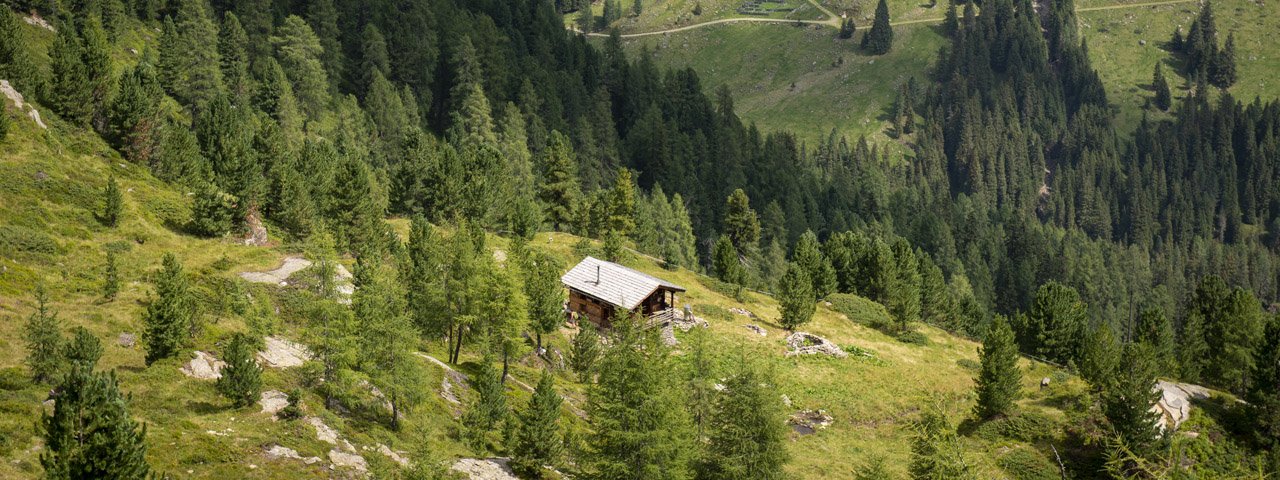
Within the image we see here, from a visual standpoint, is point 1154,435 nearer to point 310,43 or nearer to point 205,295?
point 205,295

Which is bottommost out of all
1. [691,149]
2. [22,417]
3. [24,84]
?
[691,149]

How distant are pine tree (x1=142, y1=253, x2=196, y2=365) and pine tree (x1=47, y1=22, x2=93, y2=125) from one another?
4567 cm

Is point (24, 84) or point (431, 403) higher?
point (24, 84)

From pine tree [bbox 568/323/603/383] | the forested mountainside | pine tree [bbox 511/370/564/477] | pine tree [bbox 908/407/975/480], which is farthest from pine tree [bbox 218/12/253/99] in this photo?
pine tree [bbox 908/407/975/480]

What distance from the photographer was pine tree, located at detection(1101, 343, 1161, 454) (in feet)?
167

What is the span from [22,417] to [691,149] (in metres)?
157

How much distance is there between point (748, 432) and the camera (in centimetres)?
4122

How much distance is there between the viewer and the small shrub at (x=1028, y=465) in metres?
55.6

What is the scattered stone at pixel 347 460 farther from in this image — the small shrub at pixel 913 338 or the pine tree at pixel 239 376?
the small shrub at pixel 913 338

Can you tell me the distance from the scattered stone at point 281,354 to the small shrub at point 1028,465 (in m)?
44.9

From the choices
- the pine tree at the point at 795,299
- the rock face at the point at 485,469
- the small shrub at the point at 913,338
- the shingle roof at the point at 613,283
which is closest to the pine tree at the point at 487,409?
the rock face at the point at 485,469

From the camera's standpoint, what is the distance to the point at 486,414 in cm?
4212

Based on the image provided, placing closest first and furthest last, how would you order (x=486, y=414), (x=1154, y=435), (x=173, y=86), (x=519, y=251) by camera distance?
1. (x=486, y=414)
2. (x=1154, y=435)
3. (x=519, y=251)
4. (x=173, y=86)

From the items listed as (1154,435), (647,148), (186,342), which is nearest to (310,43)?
(647,148)
